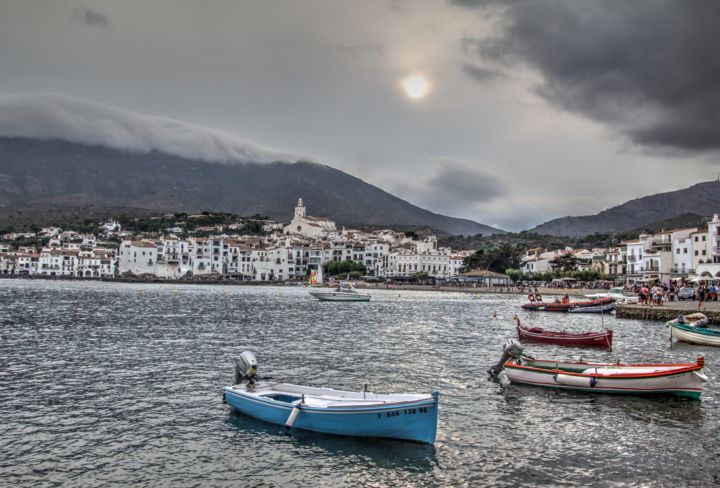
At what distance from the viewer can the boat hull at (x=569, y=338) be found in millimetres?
31372

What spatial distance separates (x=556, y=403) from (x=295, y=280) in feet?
460

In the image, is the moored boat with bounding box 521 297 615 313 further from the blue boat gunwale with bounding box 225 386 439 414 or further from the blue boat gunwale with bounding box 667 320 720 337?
the blue boat gunwale with bounding box 225 386 439 414

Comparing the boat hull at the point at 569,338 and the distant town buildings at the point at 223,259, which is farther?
the distant town buildings at the point at 223,259

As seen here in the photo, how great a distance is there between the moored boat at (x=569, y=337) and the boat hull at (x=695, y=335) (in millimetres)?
4512

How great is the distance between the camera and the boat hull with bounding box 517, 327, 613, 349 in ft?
103

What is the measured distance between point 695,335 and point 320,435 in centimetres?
2650

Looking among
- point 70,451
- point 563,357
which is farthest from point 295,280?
point 70,451

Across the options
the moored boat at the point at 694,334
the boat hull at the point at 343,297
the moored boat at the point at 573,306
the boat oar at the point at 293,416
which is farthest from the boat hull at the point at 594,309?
the boat oar at the point at 293,416

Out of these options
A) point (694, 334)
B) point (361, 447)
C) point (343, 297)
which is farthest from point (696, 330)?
point (343, 297)

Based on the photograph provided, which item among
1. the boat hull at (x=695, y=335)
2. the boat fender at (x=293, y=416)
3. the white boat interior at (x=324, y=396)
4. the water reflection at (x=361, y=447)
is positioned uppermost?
the boat hull at (x=695, y=335)

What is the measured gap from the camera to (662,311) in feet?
153

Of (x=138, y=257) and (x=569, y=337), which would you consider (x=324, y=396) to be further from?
(x=138, y=257)

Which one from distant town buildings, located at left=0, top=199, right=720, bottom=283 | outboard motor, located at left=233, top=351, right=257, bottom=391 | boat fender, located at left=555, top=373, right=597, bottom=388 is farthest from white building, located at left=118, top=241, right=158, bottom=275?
boat fender, located at left=555, top=373, right=597, bottom=388

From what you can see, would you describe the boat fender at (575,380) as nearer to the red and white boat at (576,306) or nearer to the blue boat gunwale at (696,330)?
the blue boat gunwale at (696,330)
